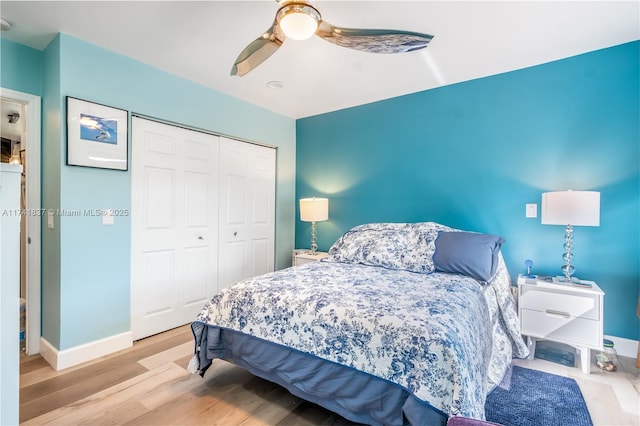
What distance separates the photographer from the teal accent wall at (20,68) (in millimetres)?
2273

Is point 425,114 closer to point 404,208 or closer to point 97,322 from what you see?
point 404,208

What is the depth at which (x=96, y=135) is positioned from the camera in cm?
240

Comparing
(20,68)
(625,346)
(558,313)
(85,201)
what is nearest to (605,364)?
(625,346)

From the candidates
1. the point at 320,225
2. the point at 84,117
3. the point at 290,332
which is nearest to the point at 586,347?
the point at 290,332

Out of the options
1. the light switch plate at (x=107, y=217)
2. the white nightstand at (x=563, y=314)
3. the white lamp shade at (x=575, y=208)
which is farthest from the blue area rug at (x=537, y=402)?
the light switch plate at (x=107, y=217)

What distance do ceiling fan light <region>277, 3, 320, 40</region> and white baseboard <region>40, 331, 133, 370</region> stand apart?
8.60 feet

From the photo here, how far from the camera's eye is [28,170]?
2.42 metres

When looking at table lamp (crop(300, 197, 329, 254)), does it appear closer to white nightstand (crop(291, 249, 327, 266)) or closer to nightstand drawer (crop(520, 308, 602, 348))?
white nightstand (crop(291, 249, 327, 266))

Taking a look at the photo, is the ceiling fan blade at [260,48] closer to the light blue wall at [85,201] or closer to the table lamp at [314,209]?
the light blue wall at [85,201]

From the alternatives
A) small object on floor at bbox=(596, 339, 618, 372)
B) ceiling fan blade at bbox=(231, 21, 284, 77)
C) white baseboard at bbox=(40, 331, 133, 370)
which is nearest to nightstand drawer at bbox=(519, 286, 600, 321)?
small object on floor at bbox=(596, 339, 618, 372)

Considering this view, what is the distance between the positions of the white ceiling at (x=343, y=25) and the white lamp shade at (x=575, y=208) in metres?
1.16

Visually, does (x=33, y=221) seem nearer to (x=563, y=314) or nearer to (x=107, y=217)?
(x=107, y=217)

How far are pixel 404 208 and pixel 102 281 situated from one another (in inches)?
113

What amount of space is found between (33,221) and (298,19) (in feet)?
8.43
